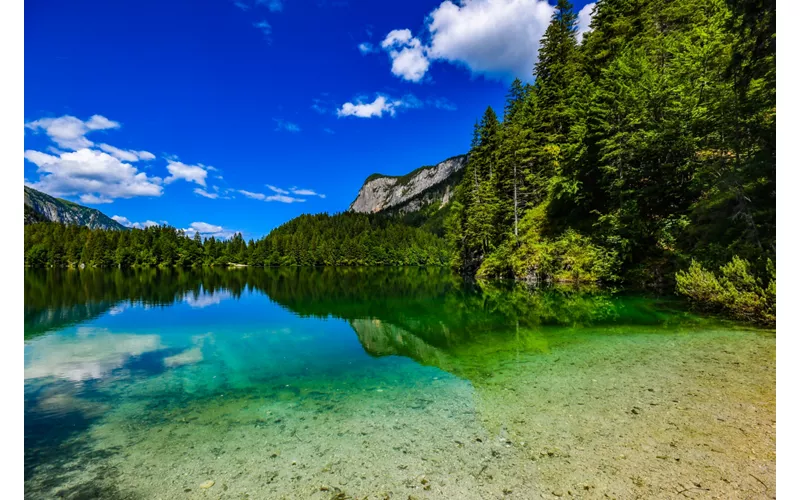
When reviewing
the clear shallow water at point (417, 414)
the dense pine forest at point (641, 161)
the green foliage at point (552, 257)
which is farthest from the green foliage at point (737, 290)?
the green foliage at point (552, 257)

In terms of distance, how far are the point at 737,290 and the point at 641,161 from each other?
17893 millimetres

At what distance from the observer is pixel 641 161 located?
2845 centimetres

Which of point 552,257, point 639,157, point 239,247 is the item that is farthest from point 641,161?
point 239,247

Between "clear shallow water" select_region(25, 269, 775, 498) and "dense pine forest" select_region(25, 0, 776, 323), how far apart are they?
228 inches

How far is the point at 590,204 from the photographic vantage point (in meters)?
34.6

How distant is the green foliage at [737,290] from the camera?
13.1 meters

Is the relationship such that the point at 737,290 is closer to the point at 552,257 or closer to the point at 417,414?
the point at 417,414

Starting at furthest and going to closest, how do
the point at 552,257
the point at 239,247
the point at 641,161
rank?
the point at 239,247, the point at 552,257, the point at 641,161

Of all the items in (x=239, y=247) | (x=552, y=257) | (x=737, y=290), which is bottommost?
(x=737, y=290)

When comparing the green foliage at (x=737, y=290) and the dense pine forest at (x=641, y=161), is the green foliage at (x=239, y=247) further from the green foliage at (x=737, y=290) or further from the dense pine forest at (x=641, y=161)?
the green foliage at (x=737, y=290)

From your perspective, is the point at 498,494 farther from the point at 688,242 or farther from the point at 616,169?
the point at 616,169

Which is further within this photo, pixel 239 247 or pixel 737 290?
pixel 239 247

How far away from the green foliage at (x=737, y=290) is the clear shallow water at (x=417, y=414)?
1.35 metres

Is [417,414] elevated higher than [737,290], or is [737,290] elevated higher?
[737,290]
